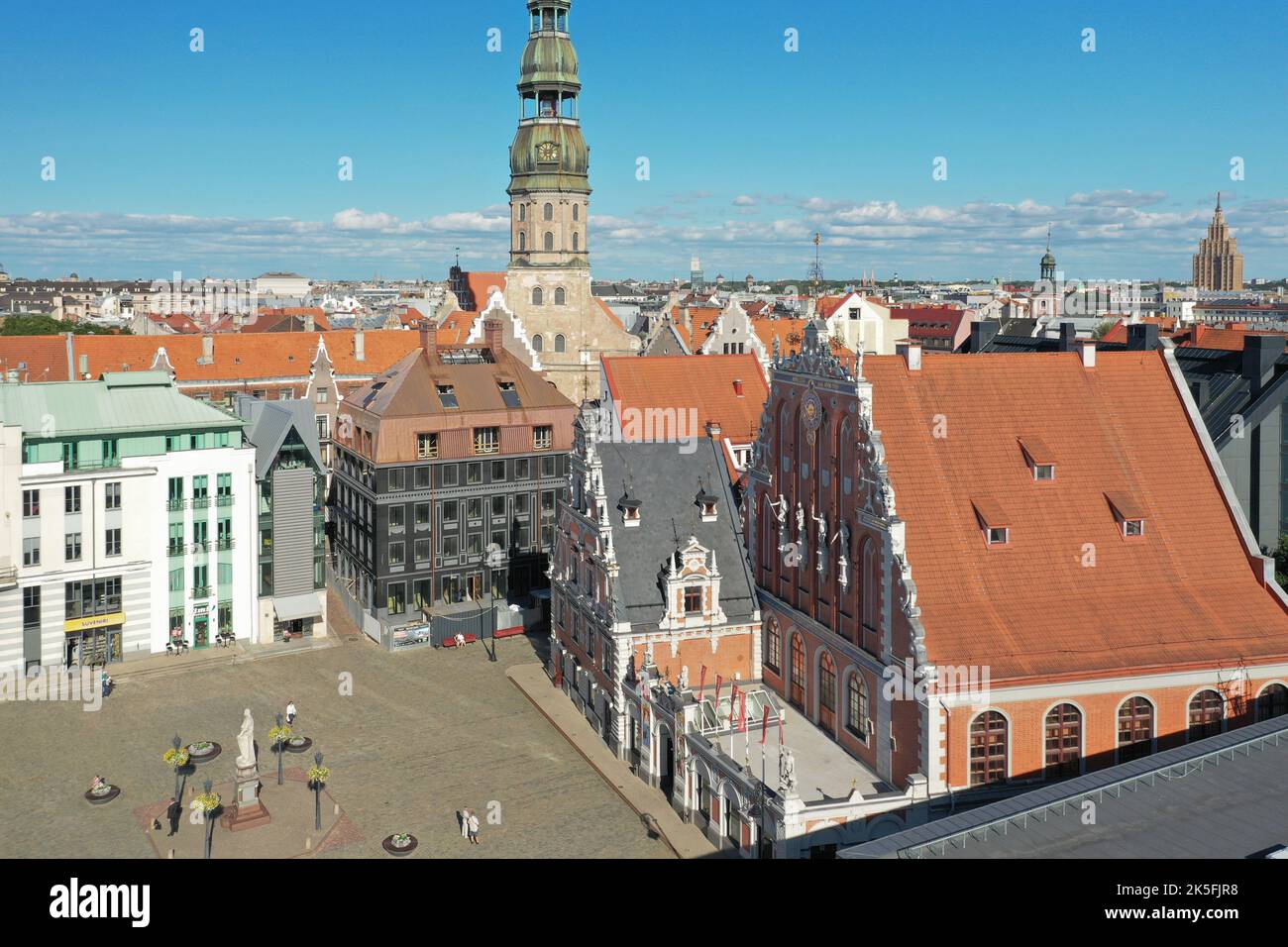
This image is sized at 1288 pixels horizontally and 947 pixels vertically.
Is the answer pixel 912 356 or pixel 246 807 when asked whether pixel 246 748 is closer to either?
pixel 246 807

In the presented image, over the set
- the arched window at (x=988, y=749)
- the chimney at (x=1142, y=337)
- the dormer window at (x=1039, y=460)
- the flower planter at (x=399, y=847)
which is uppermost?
the chimney at (x=1142, y=337)

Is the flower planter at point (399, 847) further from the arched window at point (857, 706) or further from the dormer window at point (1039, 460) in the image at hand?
the dormer window at point (1039, 460)

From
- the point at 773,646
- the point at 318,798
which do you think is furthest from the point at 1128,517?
the point at 318,798

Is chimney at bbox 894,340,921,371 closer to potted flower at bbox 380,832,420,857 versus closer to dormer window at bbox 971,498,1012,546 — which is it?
dormer window at bbox 971,498,1012,546

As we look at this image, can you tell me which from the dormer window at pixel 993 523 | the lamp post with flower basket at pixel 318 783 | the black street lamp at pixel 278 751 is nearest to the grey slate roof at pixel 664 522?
the dormer window at pixel 993 523

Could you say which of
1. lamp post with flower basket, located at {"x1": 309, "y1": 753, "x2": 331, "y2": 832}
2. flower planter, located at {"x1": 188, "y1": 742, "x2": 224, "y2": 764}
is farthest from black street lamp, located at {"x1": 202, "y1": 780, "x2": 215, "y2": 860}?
flower planter, located at {"x1": 188, "y1": 742, "x2": 224, "y2": 764}
